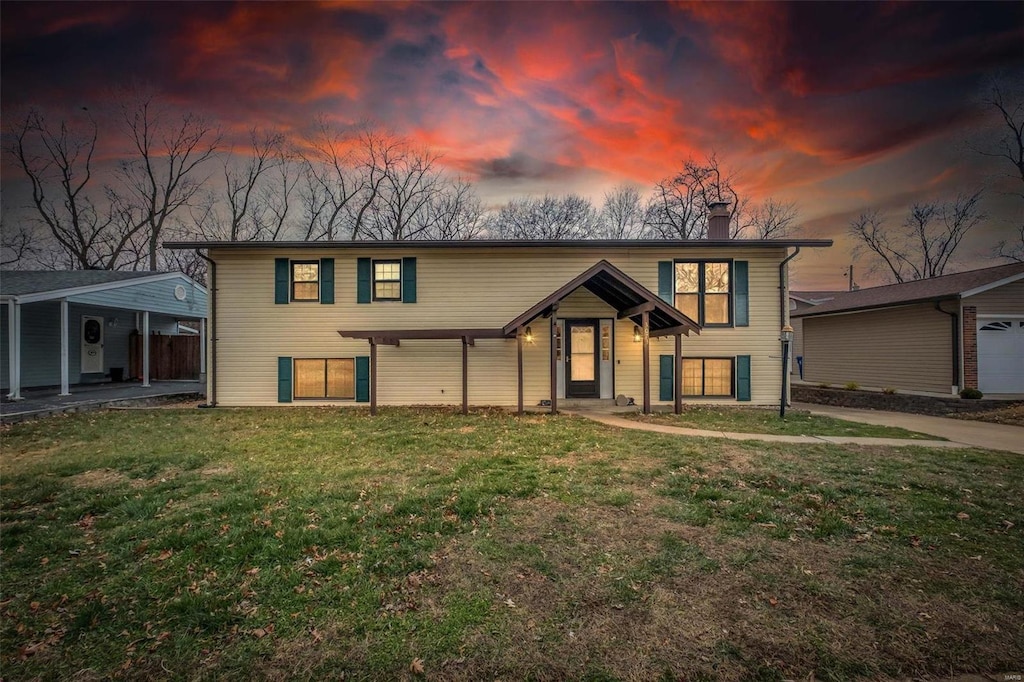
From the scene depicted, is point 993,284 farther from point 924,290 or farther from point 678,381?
point 678,381

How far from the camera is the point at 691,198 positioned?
85.6ft

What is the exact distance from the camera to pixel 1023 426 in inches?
364

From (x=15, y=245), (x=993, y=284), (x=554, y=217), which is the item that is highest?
(x=554, y=217)

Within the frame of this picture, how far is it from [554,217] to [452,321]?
49.9 feet

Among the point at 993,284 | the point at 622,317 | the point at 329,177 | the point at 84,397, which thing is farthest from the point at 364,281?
the point at 993,284

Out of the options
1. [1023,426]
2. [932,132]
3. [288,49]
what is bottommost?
[1023,426]

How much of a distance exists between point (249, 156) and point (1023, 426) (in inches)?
1369

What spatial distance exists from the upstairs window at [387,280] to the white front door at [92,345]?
41.5ft

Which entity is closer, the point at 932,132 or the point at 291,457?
the point at 291,457

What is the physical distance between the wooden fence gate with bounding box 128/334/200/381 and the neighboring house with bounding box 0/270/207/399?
543mm

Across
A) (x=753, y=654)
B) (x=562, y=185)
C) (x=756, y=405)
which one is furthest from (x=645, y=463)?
(x=562, y=185)

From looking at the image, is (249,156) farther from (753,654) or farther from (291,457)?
(753,654)

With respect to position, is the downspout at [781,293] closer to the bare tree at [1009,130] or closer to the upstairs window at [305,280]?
the upstairs window at [305,280]

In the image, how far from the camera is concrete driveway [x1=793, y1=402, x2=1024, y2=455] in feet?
24.0
